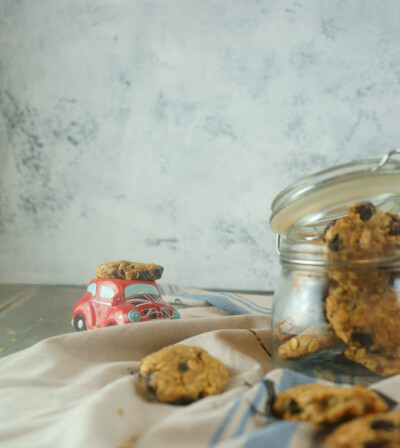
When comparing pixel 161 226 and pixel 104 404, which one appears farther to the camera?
pixel 161 226

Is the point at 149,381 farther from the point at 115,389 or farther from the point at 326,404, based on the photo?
the point at 326,404

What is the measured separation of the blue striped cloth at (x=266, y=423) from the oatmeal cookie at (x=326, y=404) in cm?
1

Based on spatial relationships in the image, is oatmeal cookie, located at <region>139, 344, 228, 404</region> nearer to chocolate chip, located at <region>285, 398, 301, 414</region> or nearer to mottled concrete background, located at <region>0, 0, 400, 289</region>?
chocolate chip, located at <region>285, 398, 301, 414</region>

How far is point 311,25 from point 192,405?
1914 millimetres

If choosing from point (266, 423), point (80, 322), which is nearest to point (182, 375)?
point (266, 423)

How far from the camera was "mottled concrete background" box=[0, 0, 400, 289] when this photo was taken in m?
2.06

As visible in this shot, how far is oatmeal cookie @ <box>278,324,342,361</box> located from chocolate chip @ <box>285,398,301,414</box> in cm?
15

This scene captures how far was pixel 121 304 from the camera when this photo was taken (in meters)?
0.91

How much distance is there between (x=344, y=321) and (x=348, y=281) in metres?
0.05

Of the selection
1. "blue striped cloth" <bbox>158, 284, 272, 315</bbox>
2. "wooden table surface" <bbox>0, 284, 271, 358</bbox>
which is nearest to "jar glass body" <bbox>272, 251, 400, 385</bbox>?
"blue striped cloth" <bbox>158, 284, 272, 315</bbox>

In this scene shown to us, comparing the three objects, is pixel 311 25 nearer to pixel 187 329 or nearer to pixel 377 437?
pixel 187 329

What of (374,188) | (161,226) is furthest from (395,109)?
(374,188)

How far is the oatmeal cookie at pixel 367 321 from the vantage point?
59 cm

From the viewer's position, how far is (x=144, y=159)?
2.18 metres
